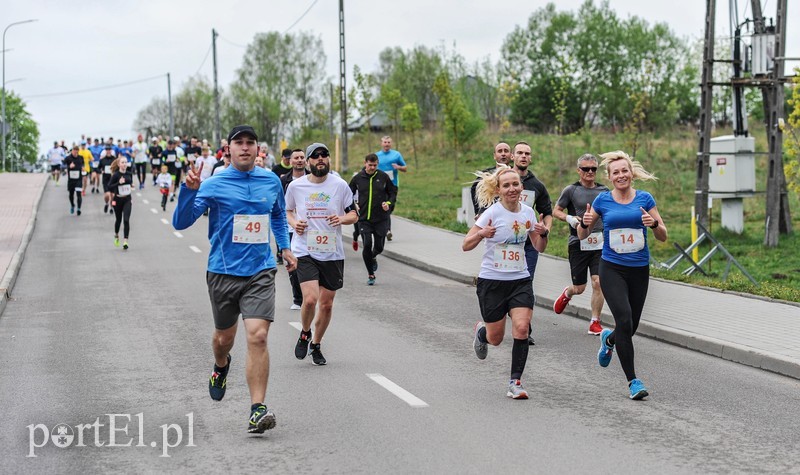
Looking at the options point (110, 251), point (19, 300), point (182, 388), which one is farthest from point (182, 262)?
point (182, 388)

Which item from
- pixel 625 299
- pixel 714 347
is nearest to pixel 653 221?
pixel 625 299

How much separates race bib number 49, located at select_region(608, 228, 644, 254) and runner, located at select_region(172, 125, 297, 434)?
2816mm

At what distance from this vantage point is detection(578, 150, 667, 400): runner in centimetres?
840

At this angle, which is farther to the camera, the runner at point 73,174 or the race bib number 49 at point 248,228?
the runner at point 73,174

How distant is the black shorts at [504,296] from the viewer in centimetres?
845

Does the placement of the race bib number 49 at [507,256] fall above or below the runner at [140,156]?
below

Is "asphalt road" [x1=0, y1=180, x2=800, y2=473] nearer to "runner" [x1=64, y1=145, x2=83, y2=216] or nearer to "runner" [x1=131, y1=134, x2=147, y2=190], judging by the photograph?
"runner" [x1=64, y1=145, x2=83, y2=216]

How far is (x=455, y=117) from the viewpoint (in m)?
39.8

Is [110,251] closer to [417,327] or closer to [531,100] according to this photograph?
[417,327]

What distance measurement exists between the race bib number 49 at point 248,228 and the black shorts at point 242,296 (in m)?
0.23

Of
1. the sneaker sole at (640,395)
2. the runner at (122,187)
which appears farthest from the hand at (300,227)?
the runner at (122,187)

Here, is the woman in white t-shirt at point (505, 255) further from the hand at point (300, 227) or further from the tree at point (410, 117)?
the tree at point (410, 117)

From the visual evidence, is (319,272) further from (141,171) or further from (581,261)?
(141,171)

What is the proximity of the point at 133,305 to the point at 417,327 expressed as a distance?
4.36 m
